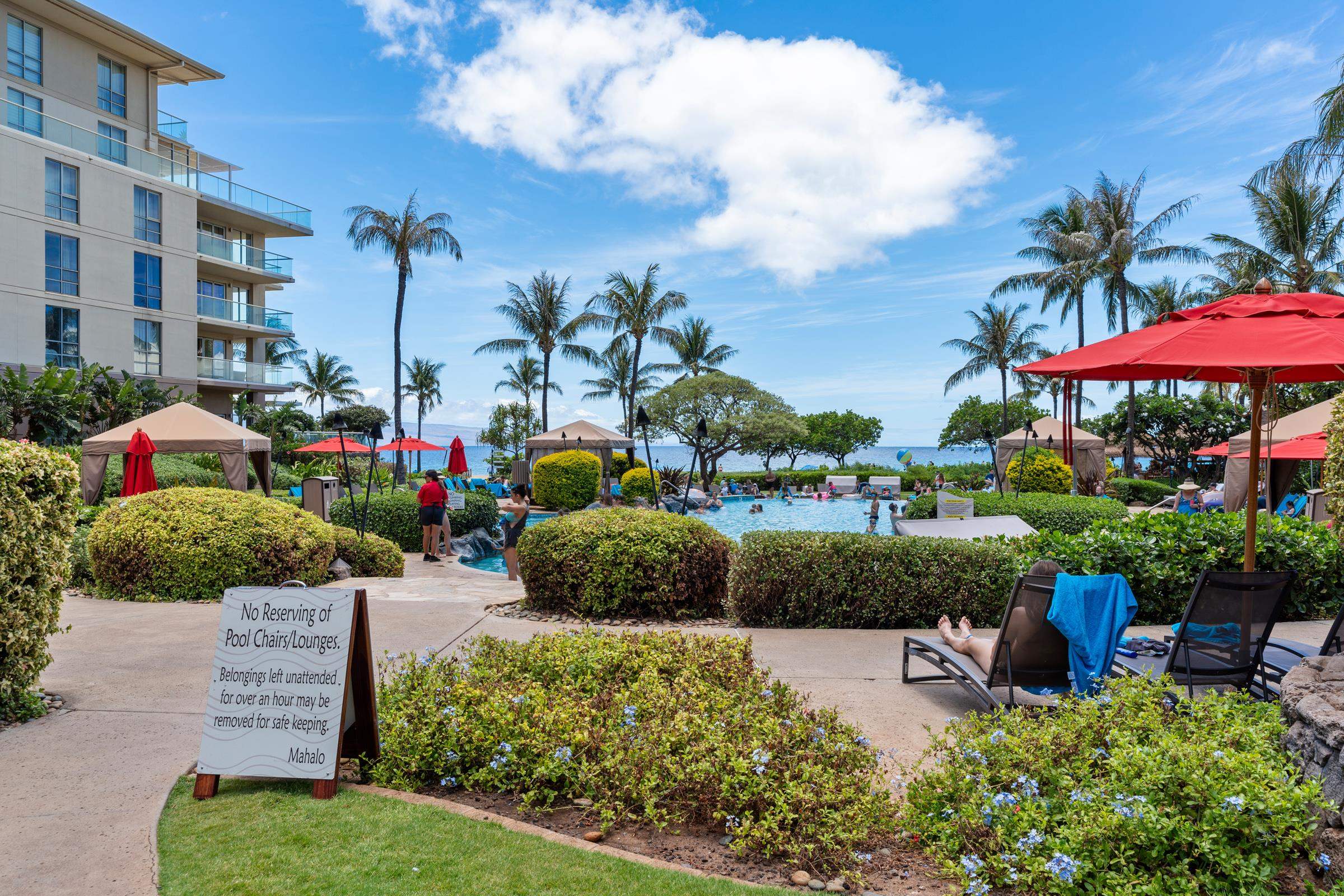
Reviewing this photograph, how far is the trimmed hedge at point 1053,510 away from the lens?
13.5 meters

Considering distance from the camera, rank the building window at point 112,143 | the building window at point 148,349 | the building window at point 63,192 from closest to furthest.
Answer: the building window at point 63,192
the building window at point 112,143
the building window at point 148,349

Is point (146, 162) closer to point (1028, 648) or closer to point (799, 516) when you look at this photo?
point (799, 516)

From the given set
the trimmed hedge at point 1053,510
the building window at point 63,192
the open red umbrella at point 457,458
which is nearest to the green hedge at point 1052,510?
the trimmed hedge at point 1053,510

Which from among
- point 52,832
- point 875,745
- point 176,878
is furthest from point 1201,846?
point 52,832

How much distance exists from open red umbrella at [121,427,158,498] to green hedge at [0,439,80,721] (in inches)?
378

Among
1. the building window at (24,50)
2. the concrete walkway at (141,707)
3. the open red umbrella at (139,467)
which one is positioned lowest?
the concrete walkway at (141,707)

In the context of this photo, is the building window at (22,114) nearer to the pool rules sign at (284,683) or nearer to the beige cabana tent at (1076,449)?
the pool rules sign at (284,683)

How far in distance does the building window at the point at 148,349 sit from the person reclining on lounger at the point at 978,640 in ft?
104

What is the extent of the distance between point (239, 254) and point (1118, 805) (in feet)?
123

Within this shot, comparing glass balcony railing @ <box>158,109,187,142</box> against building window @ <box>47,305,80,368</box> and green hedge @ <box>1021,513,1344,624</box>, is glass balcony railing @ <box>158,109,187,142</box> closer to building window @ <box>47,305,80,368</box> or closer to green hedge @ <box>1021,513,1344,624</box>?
building window @ <box>47,305,80,368</box>

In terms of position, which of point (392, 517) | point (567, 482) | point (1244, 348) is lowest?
point (392, 517)

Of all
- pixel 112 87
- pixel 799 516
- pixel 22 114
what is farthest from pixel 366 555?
pixel 112 87

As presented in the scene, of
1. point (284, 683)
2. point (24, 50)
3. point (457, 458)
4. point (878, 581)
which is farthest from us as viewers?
point (24, 50)

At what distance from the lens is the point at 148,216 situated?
2947cm
